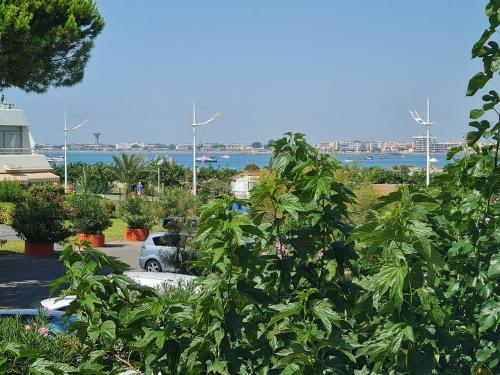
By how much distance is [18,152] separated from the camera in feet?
180

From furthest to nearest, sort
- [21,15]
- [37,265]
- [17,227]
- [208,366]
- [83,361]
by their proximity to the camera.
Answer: [17,227]
[37,265]
[21,15]
[83,361]
[208,366]

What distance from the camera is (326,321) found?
2.96 metres

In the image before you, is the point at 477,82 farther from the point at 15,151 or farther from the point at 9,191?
the point at 15,151

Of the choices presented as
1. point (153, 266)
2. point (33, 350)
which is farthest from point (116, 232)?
point (33, 350)

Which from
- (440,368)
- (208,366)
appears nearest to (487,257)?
(440,368)

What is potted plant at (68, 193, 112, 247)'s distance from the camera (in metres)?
27.5

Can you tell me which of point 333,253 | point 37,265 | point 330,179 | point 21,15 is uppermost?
point 21,15

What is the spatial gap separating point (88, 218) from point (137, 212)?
11.8 feet

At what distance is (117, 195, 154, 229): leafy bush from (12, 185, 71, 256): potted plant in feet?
16.1

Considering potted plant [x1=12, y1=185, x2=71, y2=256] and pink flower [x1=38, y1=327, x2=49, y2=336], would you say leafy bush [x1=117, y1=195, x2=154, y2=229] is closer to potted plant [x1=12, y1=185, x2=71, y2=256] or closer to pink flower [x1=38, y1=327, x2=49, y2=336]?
potted plant [x1=12, y1=185, x2=71, y2=256]

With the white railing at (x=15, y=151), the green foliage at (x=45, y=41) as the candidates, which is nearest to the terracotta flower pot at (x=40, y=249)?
the green foliage at (x=45, y=41)

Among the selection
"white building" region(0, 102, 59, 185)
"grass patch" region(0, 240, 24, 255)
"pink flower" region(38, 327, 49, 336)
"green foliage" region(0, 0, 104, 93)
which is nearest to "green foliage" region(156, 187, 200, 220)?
"grass patch" region(0, 240, 24, 255)

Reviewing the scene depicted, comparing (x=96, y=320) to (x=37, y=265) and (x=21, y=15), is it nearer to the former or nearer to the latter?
(x=21, y=15)

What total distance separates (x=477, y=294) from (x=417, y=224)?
67 cm
